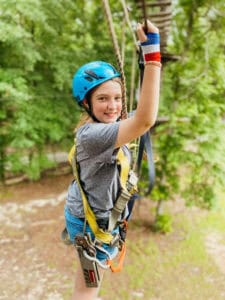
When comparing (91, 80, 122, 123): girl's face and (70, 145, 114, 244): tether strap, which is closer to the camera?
(91, 80, 122, 123): girl's face

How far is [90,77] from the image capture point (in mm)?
1856

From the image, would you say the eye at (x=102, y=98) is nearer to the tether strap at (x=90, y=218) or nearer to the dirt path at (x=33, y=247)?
the tether strap at (x=90, y=218)

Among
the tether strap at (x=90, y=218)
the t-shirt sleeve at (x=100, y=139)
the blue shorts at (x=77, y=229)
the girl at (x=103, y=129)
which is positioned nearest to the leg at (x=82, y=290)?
the girl at (x=103, y=129)

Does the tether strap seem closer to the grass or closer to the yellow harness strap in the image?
the yellow harness strap

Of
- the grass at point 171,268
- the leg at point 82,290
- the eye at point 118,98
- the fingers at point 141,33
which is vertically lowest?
the grass at point 171,268

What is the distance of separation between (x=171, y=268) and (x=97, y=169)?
3.03 meters

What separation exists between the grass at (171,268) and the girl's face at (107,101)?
2756mm

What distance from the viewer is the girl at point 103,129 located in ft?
4.33

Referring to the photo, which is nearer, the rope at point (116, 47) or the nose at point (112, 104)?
the rope at point (116, 47)

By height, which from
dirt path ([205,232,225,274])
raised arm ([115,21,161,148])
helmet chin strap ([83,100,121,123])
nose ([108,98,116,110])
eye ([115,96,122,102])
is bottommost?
dirt path ([205,232,225,274])

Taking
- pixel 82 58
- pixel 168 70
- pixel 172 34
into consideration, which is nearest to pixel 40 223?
pixel 82 58

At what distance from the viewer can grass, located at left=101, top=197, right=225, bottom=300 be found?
396cm

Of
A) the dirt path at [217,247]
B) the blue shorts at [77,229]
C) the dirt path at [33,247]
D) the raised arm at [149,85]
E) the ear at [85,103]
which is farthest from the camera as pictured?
the dirt path at [217,247]

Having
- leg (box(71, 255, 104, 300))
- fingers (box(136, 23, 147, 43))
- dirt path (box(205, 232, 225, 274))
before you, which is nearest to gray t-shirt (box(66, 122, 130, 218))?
fingers (box(136, 23, 147, 43))
